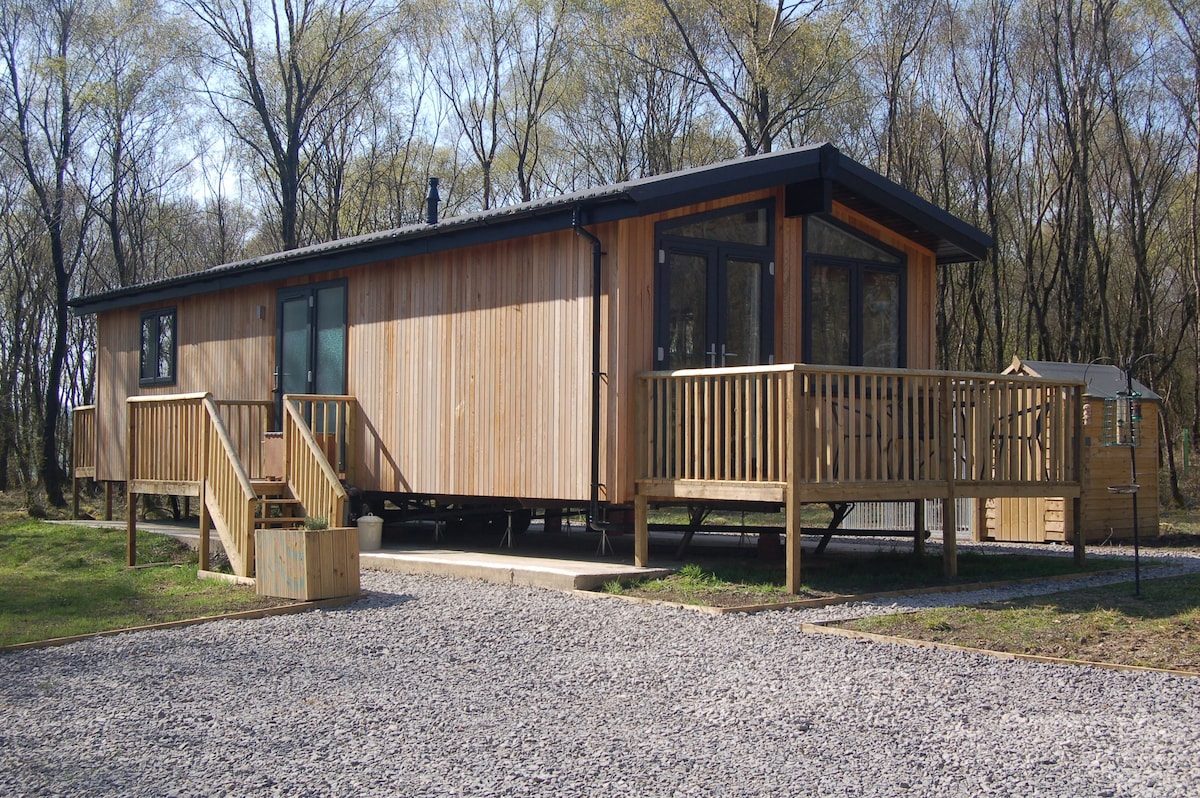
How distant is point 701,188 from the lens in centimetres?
1029

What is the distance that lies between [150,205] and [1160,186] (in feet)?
90.0

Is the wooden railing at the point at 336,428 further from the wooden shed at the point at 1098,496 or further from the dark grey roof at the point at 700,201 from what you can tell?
the wooden shed at the point at 1098,496

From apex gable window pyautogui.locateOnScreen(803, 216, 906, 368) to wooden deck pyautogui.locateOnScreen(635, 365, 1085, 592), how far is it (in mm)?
1020

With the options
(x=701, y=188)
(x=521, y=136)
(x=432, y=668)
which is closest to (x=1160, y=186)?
(x=521, y=136)

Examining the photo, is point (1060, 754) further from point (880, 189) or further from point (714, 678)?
point (880, 189)

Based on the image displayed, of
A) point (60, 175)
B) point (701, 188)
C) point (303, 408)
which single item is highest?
point (60, 175)

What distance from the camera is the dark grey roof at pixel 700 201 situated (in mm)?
10031

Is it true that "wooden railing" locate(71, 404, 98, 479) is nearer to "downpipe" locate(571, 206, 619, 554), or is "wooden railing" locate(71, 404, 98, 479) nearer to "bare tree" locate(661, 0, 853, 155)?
"downpipe" locate(571, 206, 619, 554)

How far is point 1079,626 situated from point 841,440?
241 cm

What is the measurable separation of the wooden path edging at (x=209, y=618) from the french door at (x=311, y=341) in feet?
17.0

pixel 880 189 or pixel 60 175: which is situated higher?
pixel 60 175

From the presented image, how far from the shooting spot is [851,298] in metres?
12.0

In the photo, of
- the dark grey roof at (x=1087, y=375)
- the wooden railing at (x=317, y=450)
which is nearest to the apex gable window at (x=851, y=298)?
the dark grey roof at (x=1087, y=375)

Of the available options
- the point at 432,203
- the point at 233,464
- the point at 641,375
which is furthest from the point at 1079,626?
the point at 432,203
